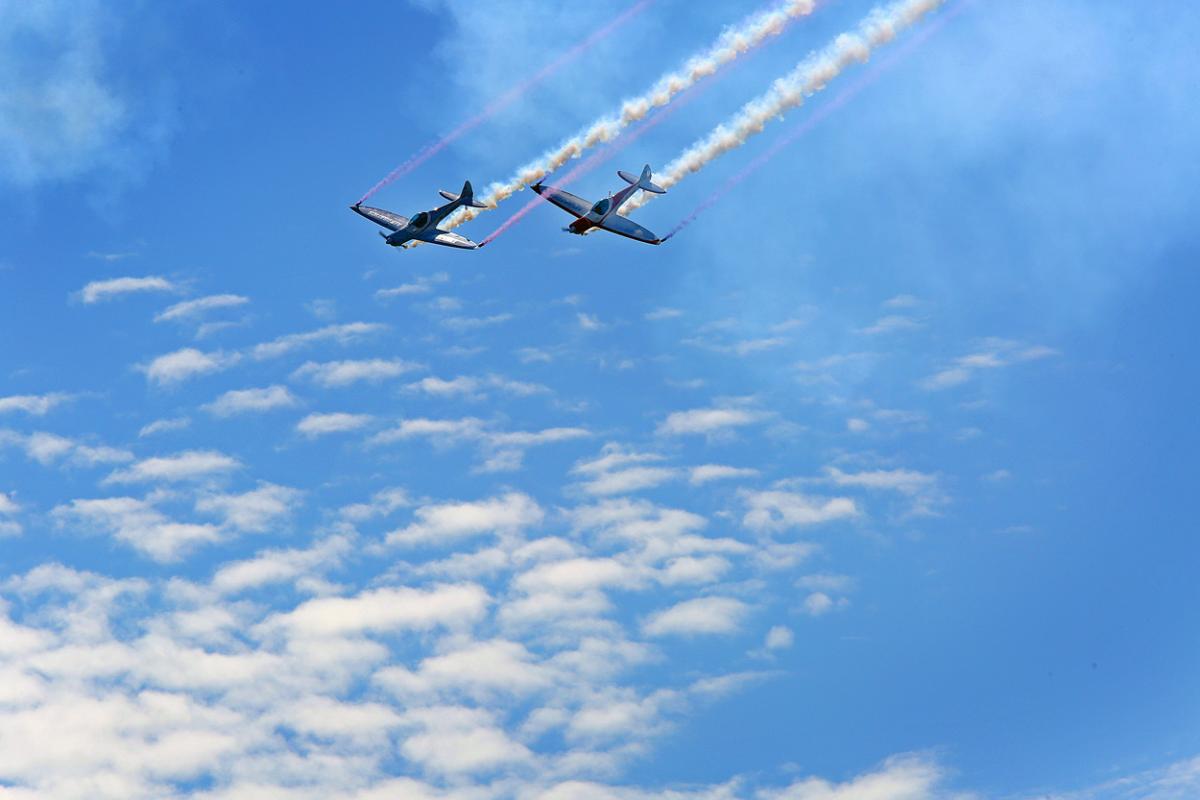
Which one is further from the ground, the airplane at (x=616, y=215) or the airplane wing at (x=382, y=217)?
the airplane wing at (x=382, y=217)

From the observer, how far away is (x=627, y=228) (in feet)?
333

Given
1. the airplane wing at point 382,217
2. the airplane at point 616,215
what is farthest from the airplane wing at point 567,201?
the airplane wing at point 382,217

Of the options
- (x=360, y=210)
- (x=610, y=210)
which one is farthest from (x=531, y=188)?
(x=360, y=210)

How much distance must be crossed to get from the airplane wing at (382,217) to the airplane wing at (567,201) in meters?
11.0

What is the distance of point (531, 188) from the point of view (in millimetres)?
100000

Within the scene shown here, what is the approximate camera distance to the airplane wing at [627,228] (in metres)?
101

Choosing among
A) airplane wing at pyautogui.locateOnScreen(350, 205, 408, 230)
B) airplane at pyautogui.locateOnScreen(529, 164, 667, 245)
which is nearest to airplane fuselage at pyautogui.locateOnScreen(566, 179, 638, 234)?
airplane at pyautogui.locateOnScreen(529, 164, 667, 245)

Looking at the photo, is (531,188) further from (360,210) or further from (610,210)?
(360,210)

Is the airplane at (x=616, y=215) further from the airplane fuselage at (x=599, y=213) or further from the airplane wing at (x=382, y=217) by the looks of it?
the airplane wing at (x=382, y=217)

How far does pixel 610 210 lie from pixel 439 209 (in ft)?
37.9

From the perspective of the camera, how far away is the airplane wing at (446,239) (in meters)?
105

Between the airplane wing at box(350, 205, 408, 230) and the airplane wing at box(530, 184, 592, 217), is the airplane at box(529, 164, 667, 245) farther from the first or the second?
the airplane wing at box(350, 205, 408, 230)

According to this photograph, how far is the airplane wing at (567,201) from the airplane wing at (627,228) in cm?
203

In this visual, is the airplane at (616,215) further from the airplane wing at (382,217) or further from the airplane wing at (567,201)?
the airplane wing at (382,217)
